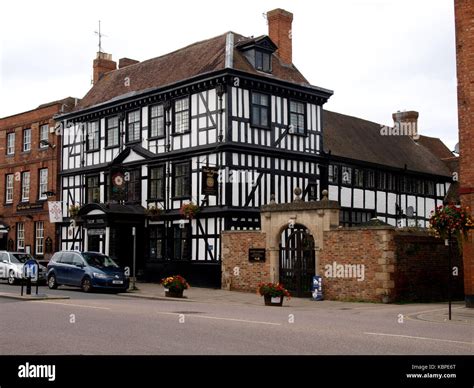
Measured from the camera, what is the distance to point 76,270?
25.0 m

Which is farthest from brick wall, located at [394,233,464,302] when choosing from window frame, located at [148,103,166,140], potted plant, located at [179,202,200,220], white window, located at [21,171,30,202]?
white window, located at [21,171,30,202]

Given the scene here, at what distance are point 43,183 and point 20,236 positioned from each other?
155 inches

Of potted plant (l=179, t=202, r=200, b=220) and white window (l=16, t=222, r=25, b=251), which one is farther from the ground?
potted plant (l=179, t=202, r=200, b=220)

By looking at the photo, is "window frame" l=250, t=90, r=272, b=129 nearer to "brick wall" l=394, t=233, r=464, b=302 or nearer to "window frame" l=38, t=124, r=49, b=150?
"brick wall" l=394, t=233, r=464, b=302

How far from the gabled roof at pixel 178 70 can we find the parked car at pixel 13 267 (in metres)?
9.59

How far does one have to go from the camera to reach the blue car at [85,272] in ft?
80.2

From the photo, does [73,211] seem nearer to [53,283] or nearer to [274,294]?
[53,283]

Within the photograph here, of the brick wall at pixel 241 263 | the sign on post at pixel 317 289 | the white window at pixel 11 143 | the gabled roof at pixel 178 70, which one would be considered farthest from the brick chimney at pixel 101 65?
the sign on post at pixel 317 289

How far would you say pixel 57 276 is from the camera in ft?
85.3

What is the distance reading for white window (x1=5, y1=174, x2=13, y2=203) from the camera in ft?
135

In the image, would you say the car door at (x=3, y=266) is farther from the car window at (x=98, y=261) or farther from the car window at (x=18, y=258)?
the car window at (x=98, y=261)

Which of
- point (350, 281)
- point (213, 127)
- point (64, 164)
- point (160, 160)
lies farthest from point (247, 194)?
point (64, 164)

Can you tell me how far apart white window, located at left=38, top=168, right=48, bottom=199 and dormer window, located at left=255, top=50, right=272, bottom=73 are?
15.6 meters
